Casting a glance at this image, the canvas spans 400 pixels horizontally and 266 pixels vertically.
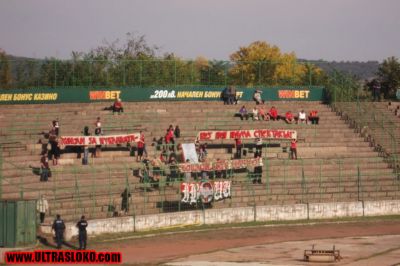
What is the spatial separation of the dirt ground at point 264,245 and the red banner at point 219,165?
16.0 feet

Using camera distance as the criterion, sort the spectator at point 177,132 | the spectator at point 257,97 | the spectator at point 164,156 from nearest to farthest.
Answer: the spectator at point 164,156 → the spectator at point 177,132 → the spectator at point 257,97

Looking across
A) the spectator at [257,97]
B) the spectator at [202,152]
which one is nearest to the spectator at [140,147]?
the spectator at [202,152]

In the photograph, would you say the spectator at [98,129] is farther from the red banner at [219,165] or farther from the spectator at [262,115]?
the spectator at [262,115]

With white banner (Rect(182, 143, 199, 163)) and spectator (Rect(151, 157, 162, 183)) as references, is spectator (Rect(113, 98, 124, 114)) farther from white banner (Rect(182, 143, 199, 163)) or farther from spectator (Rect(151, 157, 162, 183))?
spectator (Rect(151, 157, 162, 183))

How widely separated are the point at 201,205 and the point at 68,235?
9.78 metres

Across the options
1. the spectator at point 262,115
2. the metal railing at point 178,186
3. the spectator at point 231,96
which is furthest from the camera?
the spectator at point 231,96

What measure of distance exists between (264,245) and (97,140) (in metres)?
14.1

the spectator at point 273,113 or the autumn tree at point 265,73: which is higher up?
the autumn tree at point 265,73

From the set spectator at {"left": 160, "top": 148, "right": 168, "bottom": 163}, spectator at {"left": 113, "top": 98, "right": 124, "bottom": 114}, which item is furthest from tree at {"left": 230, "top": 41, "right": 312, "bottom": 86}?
spectator at {"left": 160, "top": 148, "right": 168, "bottom": 163}

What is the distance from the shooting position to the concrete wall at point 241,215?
45.6m

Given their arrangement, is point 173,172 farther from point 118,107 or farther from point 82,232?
point 82,232

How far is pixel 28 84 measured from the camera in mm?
64125

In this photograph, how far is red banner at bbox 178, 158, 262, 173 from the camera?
5244 cm

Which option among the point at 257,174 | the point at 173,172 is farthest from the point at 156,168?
the point at 257,174
